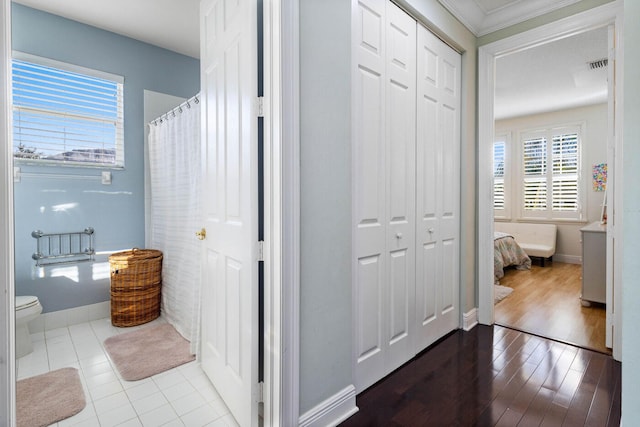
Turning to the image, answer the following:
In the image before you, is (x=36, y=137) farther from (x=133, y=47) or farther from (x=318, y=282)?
(x=318, y=282)

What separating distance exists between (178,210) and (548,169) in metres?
6.12

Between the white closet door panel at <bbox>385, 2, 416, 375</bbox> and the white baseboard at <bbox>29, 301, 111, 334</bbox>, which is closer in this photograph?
the white closet door panel at <bbox>385, 2, 416, 375</bbox>

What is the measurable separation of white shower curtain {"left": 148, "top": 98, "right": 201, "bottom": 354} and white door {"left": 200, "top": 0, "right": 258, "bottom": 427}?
0.51 metres

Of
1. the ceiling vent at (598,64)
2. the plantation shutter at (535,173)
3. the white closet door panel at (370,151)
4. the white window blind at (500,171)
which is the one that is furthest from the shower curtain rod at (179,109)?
the plantation shutter at (535,173)

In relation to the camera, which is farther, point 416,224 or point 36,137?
point 36,137

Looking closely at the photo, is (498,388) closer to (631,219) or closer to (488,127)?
(631,219)

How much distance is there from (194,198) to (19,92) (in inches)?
68.0

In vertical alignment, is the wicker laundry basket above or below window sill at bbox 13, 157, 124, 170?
below

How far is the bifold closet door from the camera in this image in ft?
5.79

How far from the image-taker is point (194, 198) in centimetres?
246

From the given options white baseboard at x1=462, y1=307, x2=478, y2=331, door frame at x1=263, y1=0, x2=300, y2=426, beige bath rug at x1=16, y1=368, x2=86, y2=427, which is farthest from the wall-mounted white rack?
white baseboard at x1=462, y1=307, x2=478, y2=331

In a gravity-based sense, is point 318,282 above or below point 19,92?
below

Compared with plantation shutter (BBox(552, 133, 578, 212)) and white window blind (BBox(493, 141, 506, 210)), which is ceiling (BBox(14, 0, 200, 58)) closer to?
white window blind (BBox(493, 141, 506, 210))

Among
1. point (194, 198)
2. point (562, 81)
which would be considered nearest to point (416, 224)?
point (194, 198)
